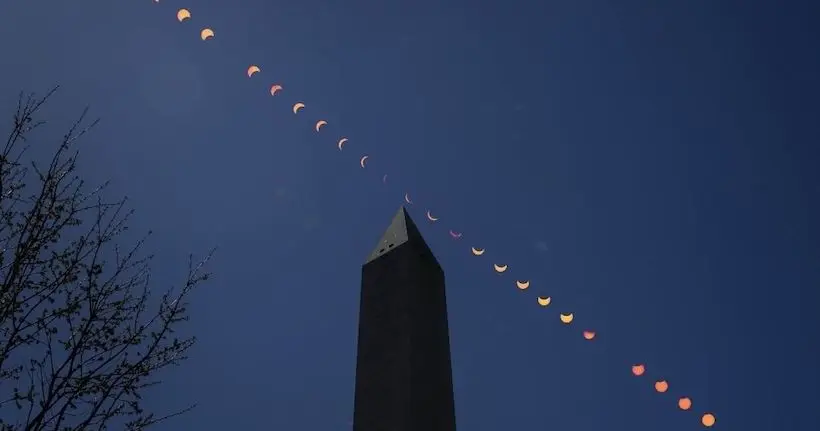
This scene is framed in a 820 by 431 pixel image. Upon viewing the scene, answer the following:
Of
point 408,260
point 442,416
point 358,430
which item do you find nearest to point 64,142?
point 408,260

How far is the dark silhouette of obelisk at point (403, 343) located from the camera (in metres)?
6.77

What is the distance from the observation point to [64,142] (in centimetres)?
803

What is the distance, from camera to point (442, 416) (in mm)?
7152

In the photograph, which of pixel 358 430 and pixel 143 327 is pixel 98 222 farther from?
pixel 358 430

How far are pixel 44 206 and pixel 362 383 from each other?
414 centimetres

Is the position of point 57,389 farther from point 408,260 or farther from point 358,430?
point 408,260

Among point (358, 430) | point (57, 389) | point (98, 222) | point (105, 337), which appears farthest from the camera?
point (98, 222)

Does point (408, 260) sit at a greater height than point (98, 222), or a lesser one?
lesser

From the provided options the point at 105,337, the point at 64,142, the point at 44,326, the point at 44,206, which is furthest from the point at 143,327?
the point at 64,142

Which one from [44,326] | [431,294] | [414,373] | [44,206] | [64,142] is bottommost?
[414,373]

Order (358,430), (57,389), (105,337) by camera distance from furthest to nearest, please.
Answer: (105,337) < (57,389) < (358,430)

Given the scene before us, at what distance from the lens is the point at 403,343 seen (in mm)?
7184

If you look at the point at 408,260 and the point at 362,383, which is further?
the point at 408,260

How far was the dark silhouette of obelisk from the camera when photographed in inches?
267
